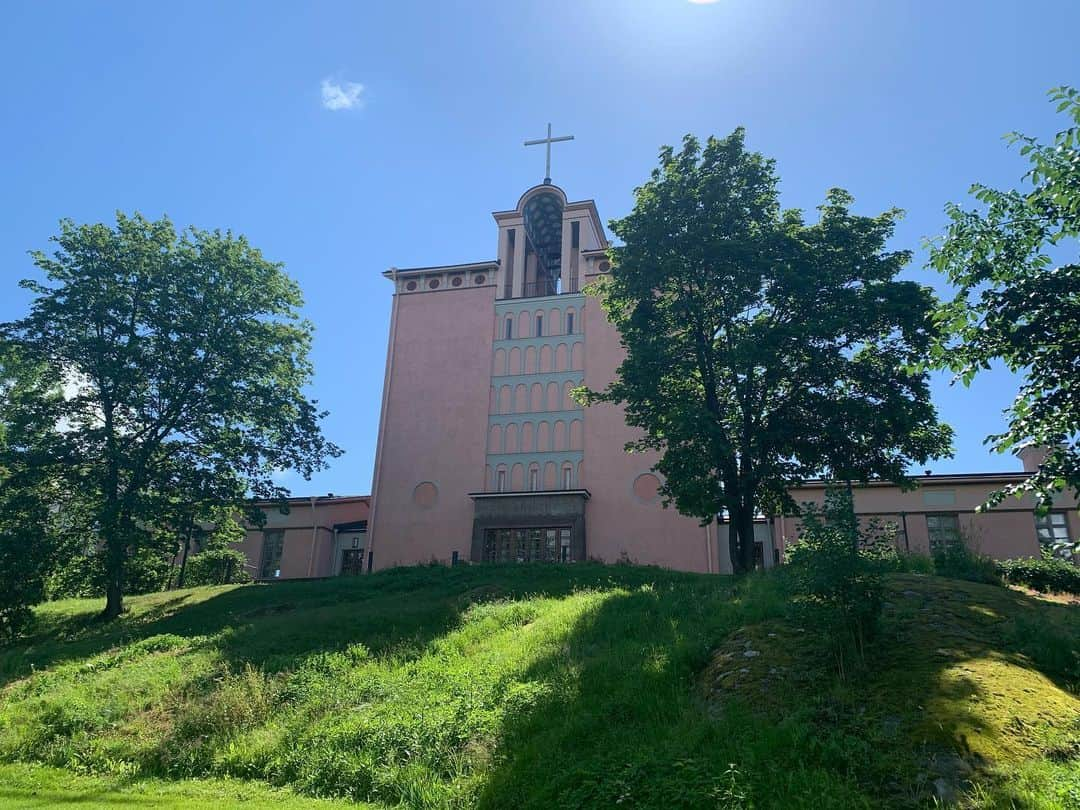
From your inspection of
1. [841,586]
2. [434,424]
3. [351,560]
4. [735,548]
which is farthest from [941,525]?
[351,560]

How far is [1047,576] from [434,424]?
24.6m

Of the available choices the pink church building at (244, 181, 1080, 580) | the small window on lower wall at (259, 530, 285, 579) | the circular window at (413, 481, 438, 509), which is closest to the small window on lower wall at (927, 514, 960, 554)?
the pink church building at (244, 181, 1080, 580)

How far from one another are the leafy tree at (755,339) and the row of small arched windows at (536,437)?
12130 millimetres

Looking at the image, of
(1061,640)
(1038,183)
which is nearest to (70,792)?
(1061,640)

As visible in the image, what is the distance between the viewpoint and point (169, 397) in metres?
26.7

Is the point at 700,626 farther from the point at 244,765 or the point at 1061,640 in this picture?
the point at 244,765

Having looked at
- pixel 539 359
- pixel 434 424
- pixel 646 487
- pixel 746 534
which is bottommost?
pixel 746 534

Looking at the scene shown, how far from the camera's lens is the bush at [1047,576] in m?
17.4

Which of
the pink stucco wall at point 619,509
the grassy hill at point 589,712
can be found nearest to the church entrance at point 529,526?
the pink stucco wall at point 619,509

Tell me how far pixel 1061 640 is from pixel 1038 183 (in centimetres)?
570

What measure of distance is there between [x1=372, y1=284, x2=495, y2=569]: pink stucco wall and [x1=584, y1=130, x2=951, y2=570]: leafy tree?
46.3 ft

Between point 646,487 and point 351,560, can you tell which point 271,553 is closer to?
point 351,560

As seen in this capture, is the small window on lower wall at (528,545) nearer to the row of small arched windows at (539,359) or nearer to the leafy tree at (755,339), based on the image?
the row of small arched windows at (539,359)

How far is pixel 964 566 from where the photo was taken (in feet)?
49.4
